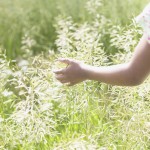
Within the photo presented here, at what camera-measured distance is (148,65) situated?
2324mm

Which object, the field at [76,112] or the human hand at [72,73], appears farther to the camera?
the field at [76,112]

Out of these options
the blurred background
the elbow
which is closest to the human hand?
the elbow

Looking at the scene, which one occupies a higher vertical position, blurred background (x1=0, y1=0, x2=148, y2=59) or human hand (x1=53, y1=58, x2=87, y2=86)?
blurred background (x1=0, y1=0, x2=148, y2=59)

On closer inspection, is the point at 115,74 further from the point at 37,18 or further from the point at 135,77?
the point at 37,18

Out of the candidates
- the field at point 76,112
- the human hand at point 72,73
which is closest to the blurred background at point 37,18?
the field at point 76,112

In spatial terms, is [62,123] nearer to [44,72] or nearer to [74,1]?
[44,72]

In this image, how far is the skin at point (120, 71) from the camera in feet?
7.61

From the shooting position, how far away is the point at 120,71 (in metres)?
2.38

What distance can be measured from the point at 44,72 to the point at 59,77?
629mm

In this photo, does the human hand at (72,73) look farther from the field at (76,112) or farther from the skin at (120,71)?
the field at (76,112)

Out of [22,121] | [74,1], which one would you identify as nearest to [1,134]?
[22,121]

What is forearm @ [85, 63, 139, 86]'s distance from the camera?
2369 millimetres

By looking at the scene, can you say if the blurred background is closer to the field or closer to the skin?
the field

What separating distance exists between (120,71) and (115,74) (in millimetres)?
24
